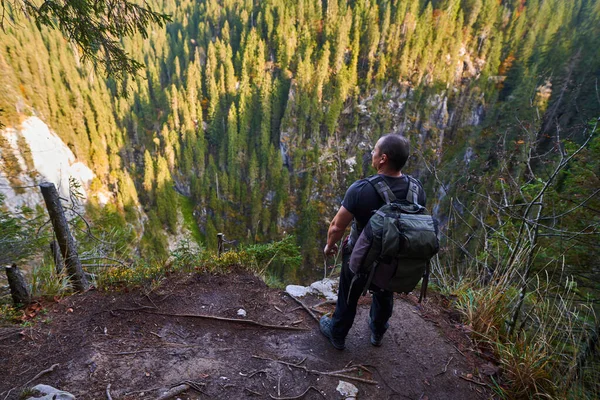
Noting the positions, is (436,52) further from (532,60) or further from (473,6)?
(532,60)

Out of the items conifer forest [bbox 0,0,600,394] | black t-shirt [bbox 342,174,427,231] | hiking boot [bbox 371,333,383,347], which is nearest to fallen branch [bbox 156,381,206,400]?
hiking boot [bbox 371,333,383,347]

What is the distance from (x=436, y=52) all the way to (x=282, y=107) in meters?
29.6

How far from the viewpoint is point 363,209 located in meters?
1.92

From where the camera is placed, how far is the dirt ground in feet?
6.06

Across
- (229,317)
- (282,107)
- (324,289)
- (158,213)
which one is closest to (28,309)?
(229,317)

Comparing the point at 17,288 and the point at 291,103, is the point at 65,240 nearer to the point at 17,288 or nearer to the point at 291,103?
the point at 17,288

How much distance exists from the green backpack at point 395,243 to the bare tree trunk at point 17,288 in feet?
9.70

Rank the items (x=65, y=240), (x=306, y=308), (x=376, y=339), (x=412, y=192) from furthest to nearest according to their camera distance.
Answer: (x=306, y=308) < (x=65, y=240) < (x=376, y=339) < (x=412, y=192)

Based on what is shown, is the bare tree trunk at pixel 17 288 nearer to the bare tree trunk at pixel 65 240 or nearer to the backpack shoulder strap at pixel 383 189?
the bare tree trunk at pixel 65 240

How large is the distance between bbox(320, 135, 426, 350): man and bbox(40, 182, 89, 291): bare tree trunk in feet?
9.21

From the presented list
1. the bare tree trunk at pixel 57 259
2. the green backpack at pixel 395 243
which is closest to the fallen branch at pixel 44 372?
the bare tree trunk at pixel 57 259

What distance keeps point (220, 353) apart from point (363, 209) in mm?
1674

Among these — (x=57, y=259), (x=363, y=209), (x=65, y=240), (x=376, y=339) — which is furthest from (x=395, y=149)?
(x=57, y=259)

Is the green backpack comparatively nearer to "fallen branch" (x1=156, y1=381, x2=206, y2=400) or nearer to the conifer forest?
"fallen branch" (x1=156, y1=381, x2=206, y2=400)
